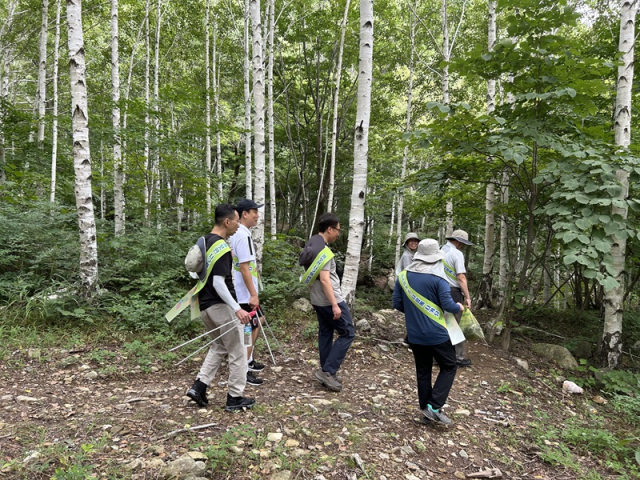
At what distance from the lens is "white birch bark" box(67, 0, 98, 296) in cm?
557

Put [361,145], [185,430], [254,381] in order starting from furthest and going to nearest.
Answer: [361,145] → [254,381] → [185,430]

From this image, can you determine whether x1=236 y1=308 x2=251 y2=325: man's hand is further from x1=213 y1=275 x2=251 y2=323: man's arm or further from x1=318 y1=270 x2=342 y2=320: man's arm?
x1=318 y1=270 x2=342 y2=320: man's arm

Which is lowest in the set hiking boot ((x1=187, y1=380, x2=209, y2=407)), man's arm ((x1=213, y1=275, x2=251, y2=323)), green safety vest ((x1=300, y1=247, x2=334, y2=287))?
hiking boot ((x1=187, y1=380, x2=209, y2=407))

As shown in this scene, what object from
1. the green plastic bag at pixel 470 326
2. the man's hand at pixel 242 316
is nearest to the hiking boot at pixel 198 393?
the man's hand at pixel 242 316

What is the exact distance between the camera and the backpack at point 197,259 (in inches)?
131

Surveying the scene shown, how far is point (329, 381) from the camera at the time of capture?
4242 millimetres

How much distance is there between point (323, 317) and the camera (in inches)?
167

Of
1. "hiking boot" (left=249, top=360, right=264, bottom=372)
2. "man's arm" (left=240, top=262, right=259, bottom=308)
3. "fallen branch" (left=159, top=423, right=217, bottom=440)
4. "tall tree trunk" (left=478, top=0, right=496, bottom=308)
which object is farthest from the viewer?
"tall tree trunk" (left=478, top=0, right=496, bottom=308)

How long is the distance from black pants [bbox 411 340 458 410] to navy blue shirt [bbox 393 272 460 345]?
11cm

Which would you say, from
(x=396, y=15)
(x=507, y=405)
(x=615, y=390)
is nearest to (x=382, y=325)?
(x=507, y=405)

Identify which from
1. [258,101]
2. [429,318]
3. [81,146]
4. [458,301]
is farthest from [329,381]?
[258,101]

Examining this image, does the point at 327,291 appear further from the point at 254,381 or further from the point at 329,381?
A: the point at 254,381

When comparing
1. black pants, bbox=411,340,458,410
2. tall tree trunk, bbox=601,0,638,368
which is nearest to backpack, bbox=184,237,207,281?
black pants, bbox=411,340,458,410

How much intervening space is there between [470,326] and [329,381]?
9.43ft
